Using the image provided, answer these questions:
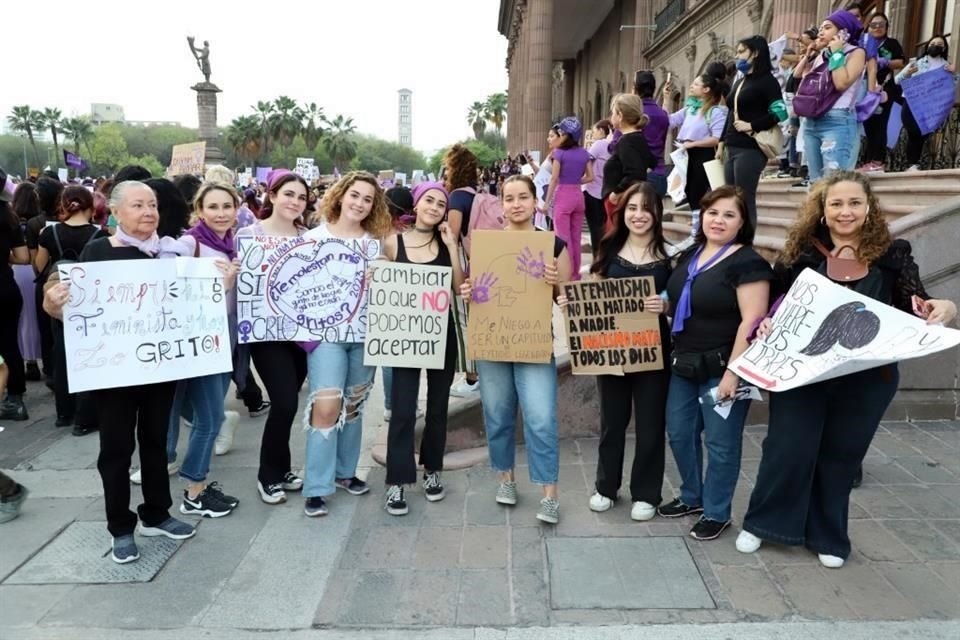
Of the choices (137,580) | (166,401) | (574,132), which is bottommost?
(137,580)

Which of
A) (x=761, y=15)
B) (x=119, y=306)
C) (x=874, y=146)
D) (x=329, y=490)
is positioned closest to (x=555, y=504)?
(x=329, y=490)

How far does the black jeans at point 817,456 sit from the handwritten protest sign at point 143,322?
3073mm

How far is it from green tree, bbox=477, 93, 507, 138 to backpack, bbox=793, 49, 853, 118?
112 meters

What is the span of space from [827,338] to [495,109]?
119m

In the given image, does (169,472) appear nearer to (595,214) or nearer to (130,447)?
(130,447)

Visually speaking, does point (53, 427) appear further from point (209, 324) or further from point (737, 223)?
point (737, 223)

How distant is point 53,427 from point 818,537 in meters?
6.20

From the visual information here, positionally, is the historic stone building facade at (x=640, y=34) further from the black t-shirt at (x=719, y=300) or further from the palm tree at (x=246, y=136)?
the palm tree at (x=246, y=136)

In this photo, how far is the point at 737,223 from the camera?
3.78 metres

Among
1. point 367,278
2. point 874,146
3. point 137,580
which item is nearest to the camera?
point 137,580

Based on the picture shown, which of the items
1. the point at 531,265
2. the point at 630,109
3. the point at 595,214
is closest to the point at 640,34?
the point at 595,214

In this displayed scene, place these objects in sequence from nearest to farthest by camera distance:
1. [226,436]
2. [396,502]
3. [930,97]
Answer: [396,502] < [226,436] < [930,97]

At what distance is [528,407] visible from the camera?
4277 millimetres

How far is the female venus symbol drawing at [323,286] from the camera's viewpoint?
432cm
